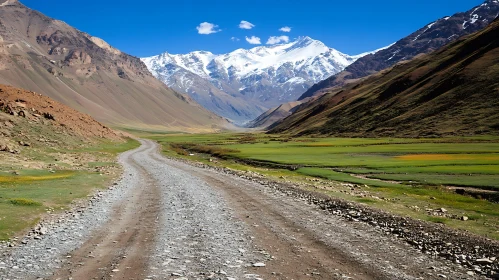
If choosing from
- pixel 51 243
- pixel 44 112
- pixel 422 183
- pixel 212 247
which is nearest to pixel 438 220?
pixel 212 247

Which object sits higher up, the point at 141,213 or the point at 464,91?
the point at 464,91

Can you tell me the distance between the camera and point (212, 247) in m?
16.4

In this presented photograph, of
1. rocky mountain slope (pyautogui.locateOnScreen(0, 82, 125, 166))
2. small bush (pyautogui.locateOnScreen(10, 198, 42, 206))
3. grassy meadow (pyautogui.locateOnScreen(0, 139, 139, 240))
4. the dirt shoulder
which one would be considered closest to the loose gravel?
grassy meadow (pyautogui.locateOnScreen(0, 139, 139, 240))

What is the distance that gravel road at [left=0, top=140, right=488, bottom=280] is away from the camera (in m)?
13.4

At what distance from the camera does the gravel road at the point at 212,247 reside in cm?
1335

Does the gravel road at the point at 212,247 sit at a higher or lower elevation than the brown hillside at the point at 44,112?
lower

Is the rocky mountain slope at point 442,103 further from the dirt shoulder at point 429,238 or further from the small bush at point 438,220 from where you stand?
the dirt shoulder at point 429,238

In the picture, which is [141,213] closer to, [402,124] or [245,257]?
[245,257]

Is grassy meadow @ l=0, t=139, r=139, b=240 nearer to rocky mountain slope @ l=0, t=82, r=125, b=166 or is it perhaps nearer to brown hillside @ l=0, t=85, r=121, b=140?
rocky mountain slope @ l=0, t=82, r=125, b=166

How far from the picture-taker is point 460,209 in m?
29.1

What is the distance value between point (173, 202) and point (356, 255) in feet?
54.6

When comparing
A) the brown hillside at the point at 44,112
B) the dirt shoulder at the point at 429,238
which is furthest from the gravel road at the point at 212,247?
the brown hillside at the point at 44,112

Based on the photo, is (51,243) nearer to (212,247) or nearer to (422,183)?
(212,247)

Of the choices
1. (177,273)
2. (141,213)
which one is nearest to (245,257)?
(177,273)
